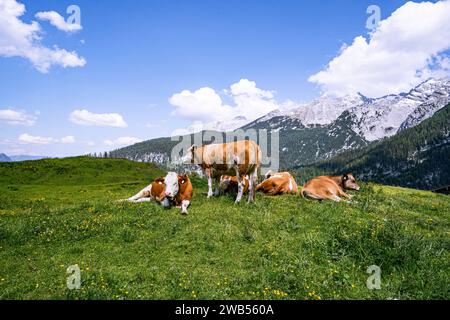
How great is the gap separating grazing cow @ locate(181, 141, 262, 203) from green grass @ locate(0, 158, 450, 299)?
1692 mm

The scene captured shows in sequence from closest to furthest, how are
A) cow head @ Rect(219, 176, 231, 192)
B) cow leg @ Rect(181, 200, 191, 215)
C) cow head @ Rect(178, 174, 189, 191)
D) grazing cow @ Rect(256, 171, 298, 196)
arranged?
cow leg @ Rect(181, 200, 191, 215) < cow head @ Rect(178, 174, 189, 191) < cow head @ Rect(219, 176, 231, 192) < grazing cow @ Rect(256, 171, 298, 196)

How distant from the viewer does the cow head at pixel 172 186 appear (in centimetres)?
1645

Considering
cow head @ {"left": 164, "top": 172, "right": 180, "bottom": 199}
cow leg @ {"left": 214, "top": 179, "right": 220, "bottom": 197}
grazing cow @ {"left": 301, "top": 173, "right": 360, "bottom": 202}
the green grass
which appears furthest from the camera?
cow leg @ {"left": 214, "top": 179, "right": 220, "bottom": 197}

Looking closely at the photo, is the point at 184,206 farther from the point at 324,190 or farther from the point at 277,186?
the point at 324,190

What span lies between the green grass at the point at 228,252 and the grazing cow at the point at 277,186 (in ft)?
12.6

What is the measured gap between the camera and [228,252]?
34.9 ft

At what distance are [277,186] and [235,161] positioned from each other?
476 cm

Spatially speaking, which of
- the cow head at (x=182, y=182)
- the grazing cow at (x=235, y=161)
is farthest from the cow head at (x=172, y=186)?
the grazing cow at (x=235, y=161)

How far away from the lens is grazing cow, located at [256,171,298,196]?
68.0 feet

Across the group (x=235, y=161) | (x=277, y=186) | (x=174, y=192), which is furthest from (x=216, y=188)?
(x=277, y=186)

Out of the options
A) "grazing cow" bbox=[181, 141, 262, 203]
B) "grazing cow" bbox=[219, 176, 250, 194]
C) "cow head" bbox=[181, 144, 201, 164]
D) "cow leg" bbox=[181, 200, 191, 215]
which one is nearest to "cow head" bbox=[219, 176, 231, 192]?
"grazing cow" bbox=[219, 176, 250, 194]

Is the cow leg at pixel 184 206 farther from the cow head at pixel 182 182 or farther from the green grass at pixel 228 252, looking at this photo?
the cow head at pixel 182 182

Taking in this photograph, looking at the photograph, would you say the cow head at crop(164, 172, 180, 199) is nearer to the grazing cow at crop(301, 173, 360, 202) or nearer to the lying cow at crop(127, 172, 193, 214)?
the lying cow at crop(127, 172, 193, 214)
